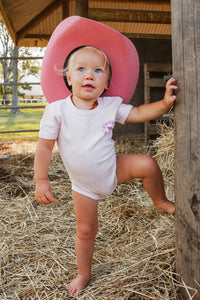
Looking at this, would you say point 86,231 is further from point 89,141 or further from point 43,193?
point 89,141

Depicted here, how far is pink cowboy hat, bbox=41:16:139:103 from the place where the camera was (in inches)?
68.4

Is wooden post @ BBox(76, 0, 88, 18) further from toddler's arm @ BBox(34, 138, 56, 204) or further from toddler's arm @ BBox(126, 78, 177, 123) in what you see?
toddler's arm @ BBox(34, 138, 56, 204)

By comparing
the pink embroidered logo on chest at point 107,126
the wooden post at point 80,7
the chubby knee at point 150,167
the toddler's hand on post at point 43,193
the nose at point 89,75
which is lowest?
the toddler's hand on post at point 43,193

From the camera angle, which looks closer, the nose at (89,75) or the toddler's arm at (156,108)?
the toddler's arm at (156,108)

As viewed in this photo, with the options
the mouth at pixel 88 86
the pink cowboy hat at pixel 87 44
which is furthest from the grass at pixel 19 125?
the mouth at pixel 88 86

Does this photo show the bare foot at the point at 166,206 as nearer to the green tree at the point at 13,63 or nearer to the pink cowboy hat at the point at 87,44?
the pink cowboy hat at the point at 87,44

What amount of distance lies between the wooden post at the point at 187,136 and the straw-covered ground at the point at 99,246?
0.57 ft

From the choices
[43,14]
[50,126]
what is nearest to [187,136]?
[50,126]

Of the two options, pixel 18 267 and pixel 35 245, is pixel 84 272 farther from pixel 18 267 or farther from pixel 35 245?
pixel 35 245

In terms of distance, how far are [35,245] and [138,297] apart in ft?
3.64

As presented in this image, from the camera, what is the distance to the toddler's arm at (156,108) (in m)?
1.51

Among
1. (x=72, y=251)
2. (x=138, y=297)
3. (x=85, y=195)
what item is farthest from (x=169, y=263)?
(x=72, y=251)

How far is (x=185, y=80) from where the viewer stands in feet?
4.83

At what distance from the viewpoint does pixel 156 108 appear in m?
1.63
